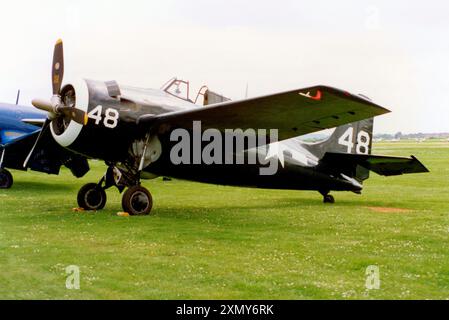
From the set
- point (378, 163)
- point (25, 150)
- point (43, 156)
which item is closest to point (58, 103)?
point (43, 156)

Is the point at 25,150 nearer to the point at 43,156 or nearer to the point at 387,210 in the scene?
the point at 43,156

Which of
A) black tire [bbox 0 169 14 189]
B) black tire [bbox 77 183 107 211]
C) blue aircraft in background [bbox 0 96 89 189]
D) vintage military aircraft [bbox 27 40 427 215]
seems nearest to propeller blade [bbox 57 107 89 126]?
vintage military aircraft [bbox 27 40 427 215]

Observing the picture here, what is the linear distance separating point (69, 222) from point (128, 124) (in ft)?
6.84

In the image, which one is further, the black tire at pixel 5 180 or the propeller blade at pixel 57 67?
the black tire at pixel 5 180

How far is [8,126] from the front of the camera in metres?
18.5

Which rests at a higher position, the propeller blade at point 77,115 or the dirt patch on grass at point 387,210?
the propeller blade at point 77,115

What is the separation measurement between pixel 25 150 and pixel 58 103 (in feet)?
27.0

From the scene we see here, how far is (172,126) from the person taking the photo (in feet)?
34.9

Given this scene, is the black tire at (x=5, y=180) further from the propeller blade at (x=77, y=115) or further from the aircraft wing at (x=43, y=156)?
the propeller blade at (x=77, y=115)

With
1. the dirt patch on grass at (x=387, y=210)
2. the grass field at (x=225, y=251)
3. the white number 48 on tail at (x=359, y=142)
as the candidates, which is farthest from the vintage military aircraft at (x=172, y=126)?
the white number 48 on tail at (x=359, y=142)

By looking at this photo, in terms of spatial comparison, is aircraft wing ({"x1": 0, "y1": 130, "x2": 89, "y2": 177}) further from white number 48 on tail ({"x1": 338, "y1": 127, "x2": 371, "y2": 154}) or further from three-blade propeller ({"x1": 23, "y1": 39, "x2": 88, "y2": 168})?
white number 48 on tail ({"x1": 338, "y1": 127, "x2": 371, "y2": 154})

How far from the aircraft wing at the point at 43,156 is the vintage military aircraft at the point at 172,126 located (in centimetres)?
373

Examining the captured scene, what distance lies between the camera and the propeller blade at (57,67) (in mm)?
10508
